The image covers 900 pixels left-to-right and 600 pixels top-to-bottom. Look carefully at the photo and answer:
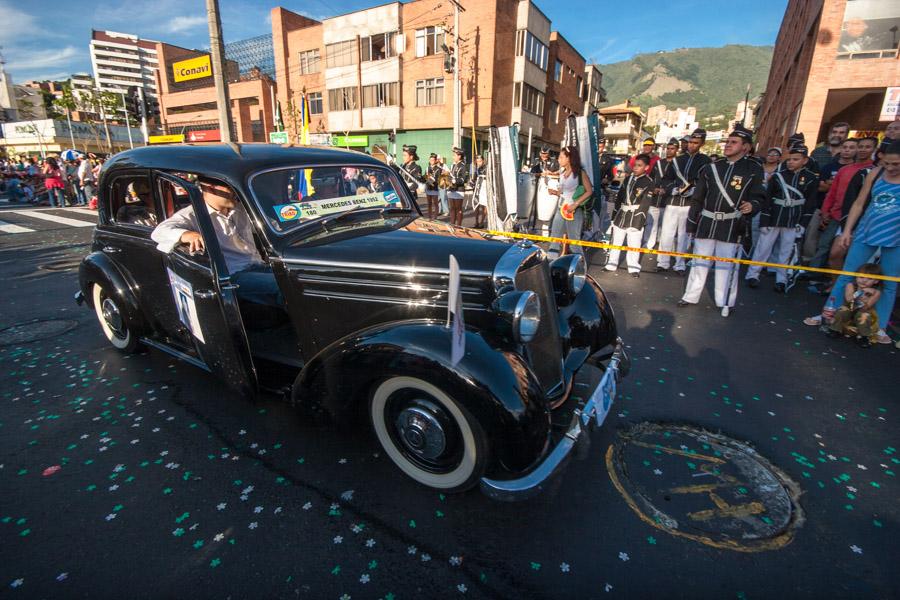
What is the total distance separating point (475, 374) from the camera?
6.16 feet

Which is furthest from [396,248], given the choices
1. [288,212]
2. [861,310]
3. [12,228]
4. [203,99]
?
[203,99]

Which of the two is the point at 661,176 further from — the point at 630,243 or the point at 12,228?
the point at 12,228

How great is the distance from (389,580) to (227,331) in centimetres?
166

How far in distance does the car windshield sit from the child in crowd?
4.74 metres

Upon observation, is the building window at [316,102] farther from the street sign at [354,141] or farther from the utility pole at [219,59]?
the utility pole at [219,59]

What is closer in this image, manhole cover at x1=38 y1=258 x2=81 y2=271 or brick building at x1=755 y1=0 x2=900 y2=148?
manhole cover at x1=38 y1=258 x2=81 y2=271

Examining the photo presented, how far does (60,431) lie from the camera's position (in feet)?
9.02

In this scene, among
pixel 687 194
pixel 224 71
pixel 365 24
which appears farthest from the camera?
pixel 365 24

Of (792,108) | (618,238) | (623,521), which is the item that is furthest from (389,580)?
(792,108)

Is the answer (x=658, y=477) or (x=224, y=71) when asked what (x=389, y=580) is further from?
(x=224, y=71)

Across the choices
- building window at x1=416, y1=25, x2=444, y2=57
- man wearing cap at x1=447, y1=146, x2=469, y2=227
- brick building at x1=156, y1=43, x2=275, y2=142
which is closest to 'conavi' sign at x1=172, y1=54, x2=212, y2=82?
brick building at x1=156, y1=43, x2=275, y2=142

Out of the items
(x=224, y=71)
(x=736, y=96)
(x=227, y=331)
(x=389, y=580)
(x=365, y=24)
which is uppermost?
(x=736, y=96)

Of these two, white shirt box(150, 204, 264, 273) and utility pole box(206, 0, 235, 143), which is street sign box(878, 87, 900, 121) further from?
utility pole box(206, 0, 235, 143)

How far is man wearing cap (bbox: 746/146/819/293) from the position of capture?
20.0 ft
